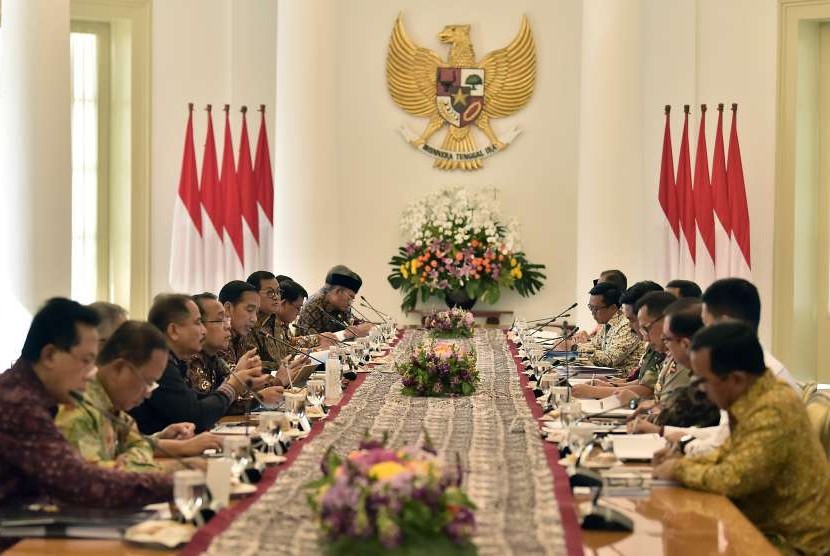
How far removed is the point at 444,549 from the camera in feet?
7.09

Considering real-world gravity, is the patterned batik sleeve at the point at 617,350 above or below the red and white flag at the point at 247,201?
below

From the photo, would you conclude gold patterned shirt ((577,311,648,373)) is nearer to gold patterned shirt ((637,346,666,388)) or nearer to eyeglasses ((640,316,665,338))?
gold patterned shirt ((637,346,666,388))

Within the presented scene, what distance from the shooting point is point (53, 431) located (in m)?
2.77

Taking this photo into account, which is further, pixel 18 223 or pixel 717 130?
pixel 717 130

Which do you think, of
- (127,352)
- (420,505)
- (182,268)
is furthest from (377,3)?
(420,505)

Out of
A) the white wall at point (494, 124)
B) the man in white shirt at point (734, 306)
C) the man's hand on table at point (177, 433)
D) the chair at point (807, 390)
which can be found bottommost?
the man's hand on table at point (177, 433)

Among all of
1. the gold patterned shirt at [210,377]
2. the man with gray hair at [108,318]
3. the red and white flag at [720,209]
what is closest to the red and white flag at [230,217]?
the red and white flag at [720,209]

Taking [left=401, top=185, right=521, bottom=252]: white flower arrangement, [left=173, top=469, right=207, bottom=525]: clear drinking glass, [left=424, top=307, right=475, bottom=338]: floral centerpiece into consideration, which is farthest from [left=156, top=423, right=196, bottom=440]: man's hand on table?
[left=401, top=185, right=521, bottom=252]: white flower arrangement

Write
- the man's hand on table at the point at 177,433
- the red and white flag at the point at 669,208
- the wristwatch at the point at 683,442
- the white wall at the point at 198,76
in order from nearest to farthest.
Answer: the wristwatch at the point at 683,442
the man's hand on table at the point at 177,433
the red and white flag at the point at 669,208
the white wall at the point at 198,76

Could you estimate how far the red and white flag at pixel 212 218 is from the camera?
9.77 m

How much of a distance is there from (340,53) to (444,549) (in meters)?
9.17

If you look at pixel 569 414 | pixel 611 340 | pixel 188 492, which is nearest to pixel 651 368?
pixel 611 340

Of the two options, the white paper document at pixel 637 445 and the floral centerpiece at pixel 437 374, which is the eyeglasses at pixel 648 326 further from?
the white paper document at pixel 637 445

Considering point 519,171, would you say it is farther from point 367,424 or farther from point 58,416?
point 58,416
